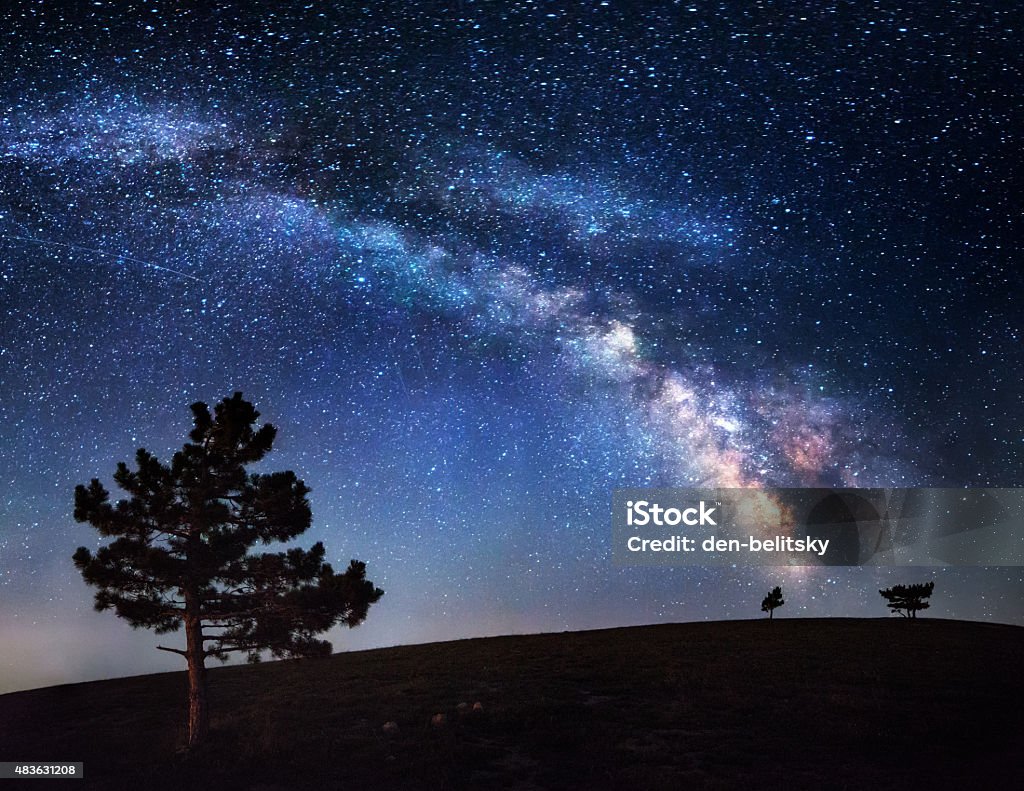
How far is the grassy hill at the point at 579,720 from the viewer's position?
1798 cm

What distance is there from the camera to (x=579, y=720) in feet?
76.4

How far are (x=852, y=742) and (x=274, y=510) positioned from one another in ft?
52.4

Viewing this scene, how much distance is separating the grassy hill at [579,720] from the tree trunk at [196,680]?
583 millimetres

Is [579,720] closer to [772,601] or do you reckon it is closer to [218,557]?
[218,557]

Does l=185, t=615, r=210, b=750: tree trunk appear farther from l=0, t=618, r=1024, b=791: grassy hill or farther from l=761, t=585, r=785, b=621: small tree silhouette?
l=761, t=585, r=785, b=621: small tree silhouette

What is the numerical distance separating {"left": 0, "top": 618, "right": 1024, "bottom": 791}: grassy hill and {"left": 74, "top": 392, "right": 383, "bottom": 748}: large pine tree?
3.11 m

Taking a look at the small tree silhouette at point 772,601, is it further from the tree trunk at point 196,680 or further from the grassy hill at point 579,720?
the tree trunk at point 196,680

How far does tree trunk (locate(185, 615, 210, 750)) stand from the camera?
71.9 feet

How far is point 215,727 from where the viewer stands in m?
23.8

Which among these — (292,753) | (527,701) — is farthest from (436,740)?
(527,701)

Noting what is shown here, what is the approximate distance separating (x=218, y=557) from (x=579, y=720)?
11328mm

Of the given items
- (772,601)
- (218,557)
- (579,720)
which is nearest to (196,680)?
(218,557)

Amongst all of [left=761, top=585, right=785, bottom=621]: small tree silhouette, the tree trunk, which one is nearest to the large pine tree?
the tree trunk

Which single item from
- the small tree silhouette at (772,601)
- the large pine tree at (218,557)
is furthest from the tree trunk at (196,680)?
the small tree silhouette at (772,601)
